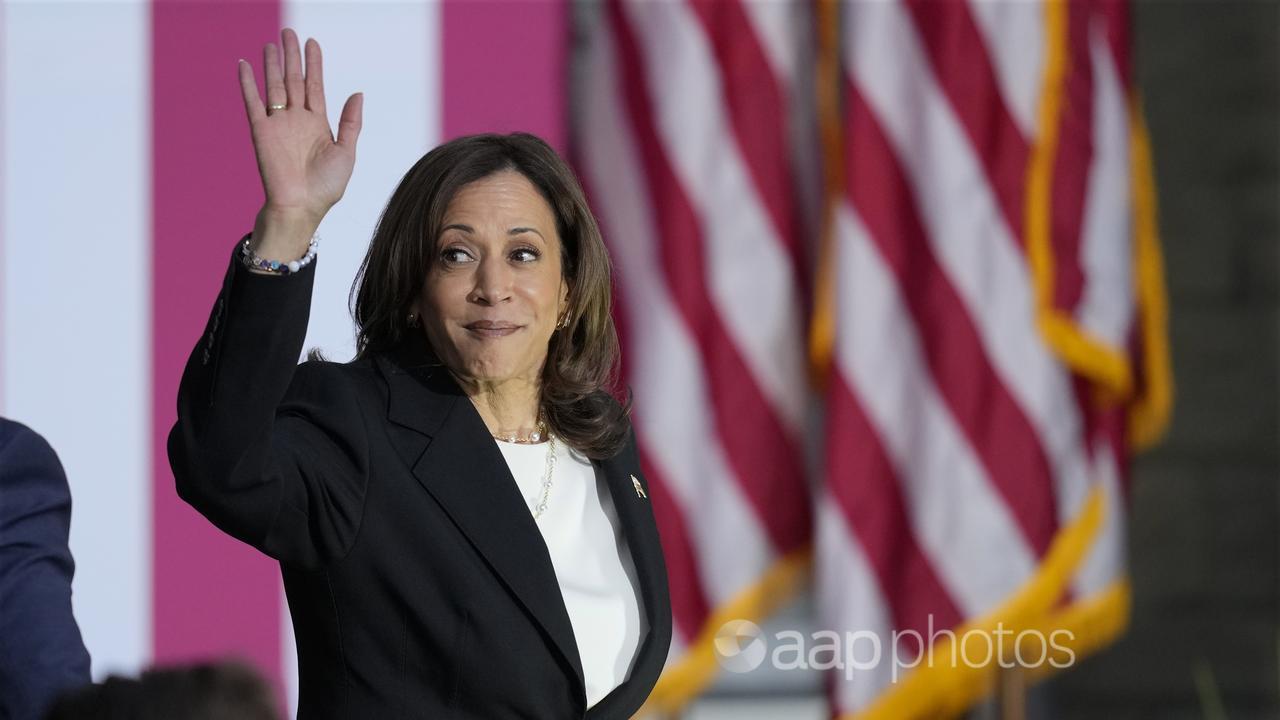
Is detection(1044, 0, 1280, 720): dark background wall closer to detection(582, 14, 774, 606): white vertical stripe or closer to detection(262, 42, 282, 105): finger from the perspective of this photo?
detection(582, 14, 774, 606): white vertical stripe

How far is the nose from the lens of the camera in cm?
101

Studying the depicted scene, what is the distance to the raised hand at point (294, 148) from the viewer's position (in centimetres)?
84

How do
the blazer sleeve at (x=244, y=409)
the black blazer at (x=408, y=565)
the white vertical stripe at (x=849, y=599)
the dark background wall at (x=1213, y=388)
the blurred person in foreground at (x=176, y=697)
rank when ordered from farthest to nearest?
1. the dark background wall at (x=1213, y=388)
2. the white vertical stripe at (x=849, y=599)
3. the black blazer at (x=408, y=565)
4. the blazer sleeve at (x=244, y=409)
5. the blurred person in foreground at (x=176, y=697)

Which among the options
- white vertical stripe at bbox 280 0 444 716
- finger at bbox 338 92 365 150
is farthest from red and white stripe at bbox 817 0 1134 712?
finger at bbox 338 92 365 150

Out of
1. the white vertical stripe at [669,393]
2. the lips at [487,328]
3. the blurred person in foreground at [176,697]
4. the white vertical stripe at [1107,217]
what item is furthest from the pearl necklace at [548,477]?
the white vertical stripe at [1107,217]

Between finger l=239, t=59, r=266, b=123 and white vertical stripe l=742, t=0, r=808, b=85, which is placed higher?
white vertical stripe l=742, t=0, r=808, b=85

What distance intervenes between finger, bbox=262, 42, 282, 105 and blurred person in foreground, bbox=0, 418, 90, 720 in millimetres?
291

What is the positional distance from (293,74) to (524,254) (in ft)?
0.74

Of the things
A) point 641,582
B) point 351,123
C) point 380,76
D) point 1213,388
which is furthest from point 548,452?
point 1213,388

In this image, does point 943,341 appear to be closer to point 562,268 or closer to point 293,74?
point 562,268

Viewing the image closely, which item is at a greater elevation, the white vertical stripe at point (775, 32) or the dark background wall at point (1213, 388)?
the white vertical stripe at point (775, 32)

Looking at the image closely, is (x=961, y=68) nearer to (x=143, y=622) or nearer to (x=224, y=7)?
(x=224, y=7)

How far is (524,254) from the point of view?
41.5 inches

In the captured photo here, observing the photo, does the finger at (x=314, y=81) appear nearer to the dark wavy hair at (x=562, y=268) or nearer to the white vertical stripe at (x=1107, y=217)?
the dark wavy hair at (x=562, y=268)
